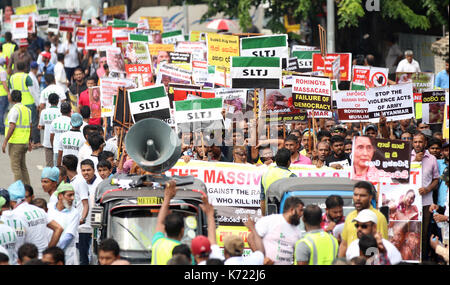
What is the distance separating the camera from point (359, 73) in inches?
695

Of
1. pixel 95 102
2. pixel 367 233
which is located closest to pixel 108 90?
pixel 95 102

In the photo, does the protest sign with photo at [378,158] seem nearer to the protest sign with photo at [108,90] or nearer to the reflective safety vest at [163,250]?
the reflective safety vest at [163,250]

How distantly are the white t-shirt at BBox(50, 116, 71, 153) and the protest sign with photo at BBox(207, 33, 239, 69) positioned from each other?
424 centimetres

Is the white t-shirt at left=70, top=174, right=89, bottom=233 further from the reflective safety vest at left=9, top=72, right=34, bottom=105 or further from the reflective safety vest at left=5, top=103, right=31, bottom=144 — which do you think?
the reflective safety vest at left=9, top=72, right=34, bottom=105

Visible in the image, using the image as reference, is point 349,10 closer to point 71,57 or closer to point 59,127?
point 71,57

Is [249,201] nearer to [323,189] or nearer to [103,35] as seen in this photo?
[323,189]

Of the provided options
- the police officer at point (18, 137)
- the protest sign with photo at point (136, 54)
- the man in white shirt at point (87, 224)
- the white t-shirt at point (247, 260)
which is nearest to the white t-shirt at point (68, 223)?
the man in white shirt at point (87, 224)

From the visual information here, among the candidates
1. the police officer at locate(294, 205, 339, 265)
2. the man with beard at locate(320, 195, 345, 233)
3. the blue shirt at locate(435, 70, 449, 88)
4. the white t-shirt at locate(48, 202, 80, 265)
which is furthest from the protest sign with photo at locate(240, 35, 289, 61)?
the police officer at locate(294, 205, 339, 265)

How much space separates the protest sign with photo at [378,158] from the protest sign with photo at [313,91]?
417 centimetres

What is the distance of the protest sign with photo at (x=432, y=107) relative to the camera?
1472cm

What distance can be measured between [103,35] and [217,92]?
9351 millimetres

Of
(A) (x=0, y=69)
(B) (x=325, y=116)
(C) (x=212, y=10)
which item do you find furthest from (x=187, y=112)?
(C) (x=212, y=10)

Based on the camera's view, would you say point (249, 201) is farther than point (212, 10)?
No

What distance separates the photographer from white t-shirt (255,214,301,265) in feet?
27.9
